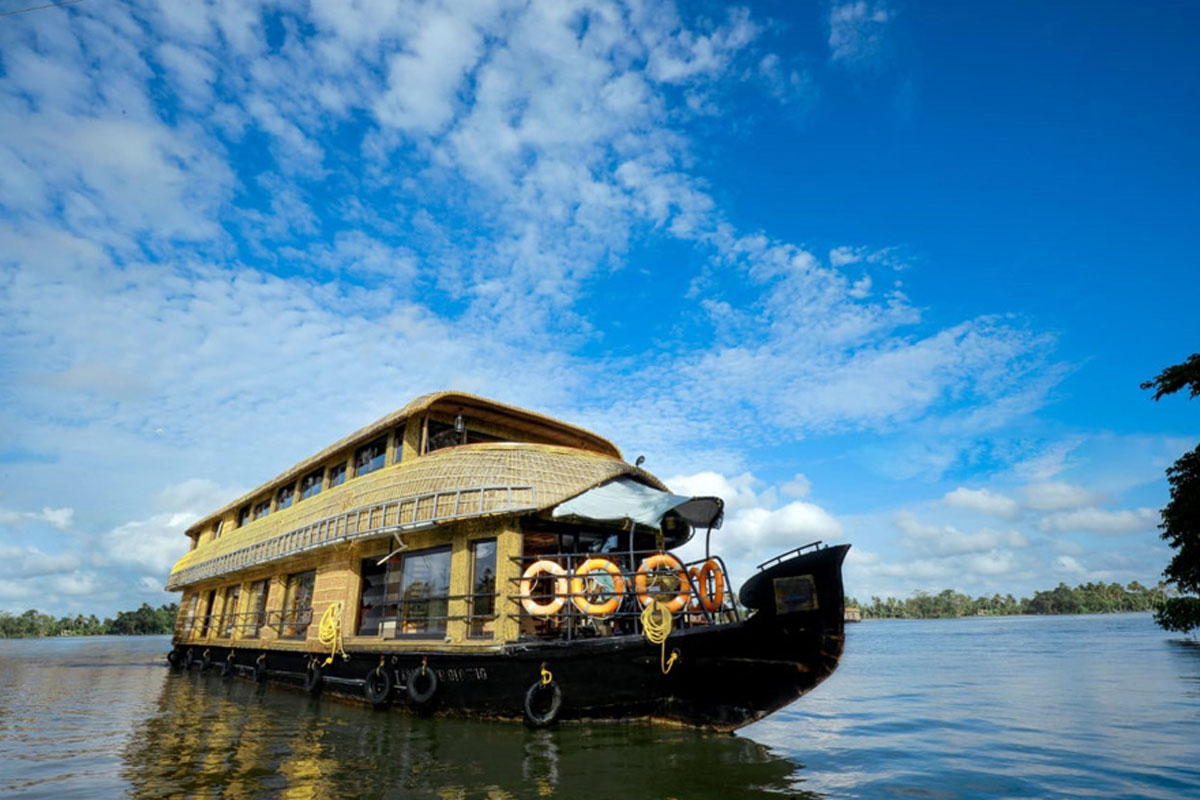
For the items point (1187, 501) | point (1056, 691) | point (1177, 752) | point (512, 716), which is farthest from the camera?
point (1187, 501)

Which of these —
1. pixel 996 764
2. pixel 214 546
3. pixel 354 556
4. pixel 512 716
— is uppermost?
pixel 214 546

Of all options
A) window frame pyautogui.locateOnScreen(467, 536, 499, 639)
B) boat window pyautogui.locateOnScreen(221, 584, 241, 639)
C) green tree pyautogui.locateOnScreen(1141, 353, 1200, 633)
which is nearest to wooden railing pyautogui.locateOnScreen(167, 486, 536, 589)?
window frame pyautogui.locateOnScreen(467, 536, 499, 639)

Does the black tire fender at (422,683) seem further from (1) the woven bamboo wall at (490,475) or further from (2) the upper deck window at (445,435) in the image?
(2) the upper deck window at (445,435)

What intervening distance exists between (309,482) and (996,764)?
47.2 ft

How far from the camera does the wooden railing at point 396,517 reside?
961cm

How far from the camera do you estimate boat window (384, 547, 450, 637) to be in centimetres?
1045

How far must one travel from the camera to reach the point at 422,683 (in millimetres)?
9836

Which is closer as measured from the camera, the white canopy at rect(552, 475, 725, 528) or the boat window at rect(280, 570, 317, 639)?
the white canopy at rect(552, 475, 725, 528)

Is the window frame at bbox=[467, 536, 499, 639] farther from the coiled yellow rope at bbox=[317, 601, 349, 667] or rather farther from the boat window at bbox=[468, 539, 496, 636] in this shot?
the coiled yellow rope at bbox=[317, 601, 349, 667]

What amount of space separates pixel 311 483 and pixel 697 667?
36.7 ft

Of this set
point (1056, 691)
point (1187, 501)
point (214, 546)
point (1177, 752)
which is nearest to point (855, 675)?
point (1056, 691)

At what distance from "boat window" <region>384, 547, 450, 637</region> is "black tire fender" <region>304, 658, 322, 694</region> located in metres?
2.27

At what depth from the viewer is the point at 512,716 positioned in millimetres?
9102

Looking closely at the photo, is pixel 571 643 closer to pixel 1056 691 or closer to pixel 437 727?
pixel 437 727
